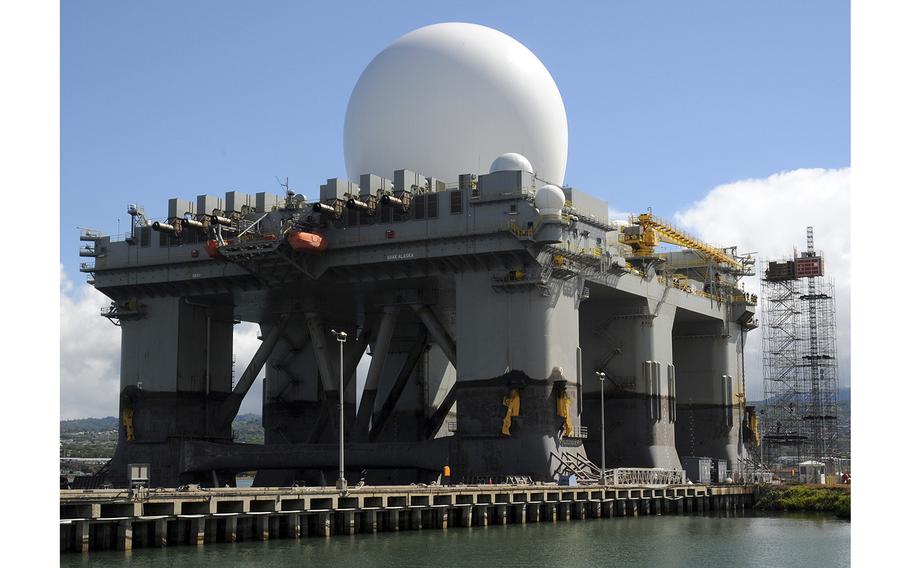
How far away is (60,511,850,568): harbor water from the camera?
48000mm

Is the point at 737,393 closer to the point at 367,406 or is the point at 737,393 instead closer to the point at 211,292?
the point at 367,406

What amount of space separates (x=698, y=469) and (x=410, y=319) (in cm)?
2530

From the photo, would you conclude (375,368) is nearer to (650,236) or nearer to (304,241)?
(304,241)

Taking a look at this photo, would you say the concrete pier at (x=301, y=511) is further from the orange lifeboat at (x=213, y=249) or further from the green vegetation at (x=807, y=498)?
the orange lifeboat at (x=213, y=249)

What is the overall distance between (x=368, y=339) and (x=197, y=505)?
1743 inches

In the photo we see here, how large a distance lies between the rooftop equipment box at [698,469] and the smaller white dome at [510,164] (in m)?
29.6

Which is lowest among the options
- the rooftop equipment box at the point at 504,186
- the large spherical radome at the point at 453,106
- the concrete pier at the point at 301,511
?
the concrete pier at the point at 301,511

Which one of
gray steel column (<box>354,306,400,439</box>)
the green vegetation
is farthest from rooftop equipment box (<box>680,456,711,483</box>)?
gray steel column (<box>354,306,400,439</box>)

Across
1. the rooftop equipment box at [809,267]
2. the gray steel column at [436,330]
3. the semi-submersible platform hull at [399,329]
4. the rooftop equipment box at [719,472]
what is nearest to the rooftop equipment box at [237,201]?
the semi-submersible platform hull at [399,329]

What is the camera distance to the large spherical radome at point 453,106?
287 feet

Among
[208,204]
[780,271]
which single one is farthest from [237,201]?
[780,271]

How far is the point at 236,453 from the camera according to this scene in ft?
285

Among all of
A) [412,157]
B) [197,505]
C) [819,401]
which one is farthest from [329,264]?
[819,401]

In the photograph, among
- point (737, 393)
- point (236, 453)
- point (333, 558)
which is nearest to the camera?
point (333, 558)
